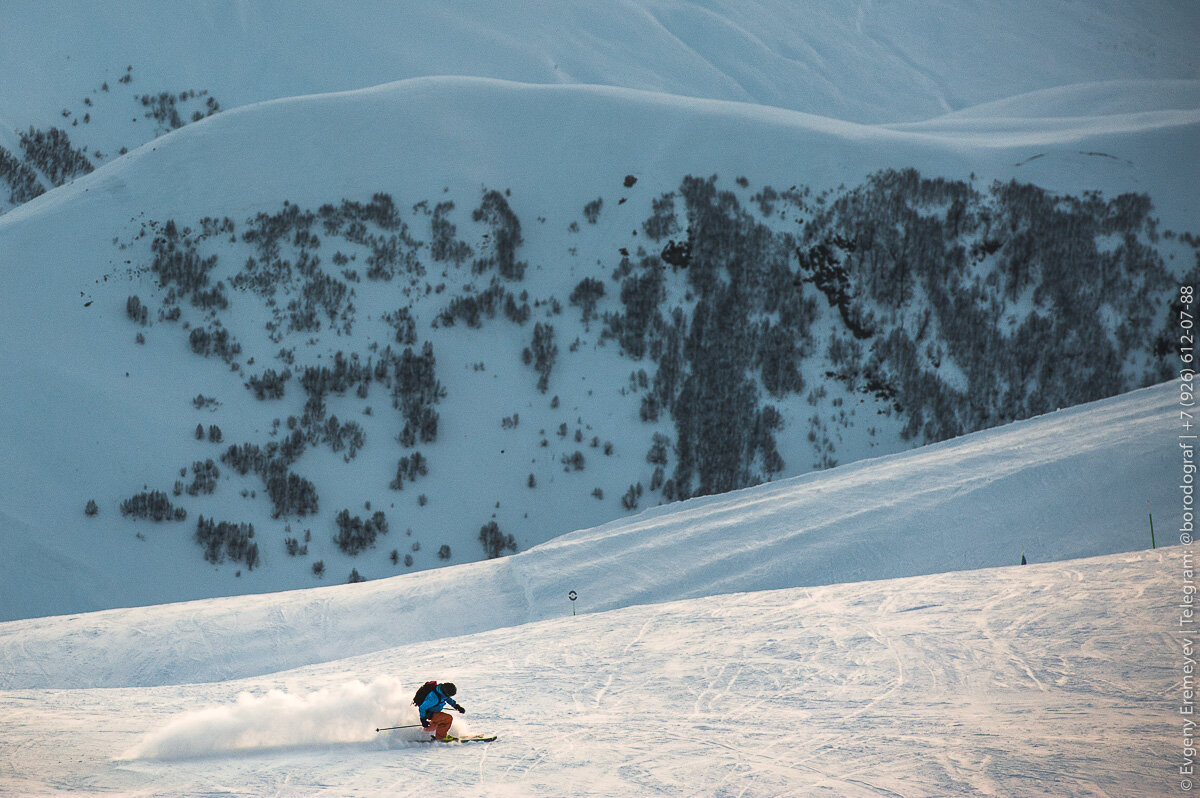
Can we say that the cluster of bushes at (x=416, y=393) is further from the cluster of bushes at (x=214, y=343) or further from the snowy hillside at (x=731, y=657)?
the snowy hillside at (x=731, y=657)

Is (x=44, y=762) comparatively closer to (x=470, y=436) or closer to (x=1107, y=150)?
(x=470, y=436)

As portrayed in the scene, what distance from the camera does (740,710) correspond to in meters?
7.23

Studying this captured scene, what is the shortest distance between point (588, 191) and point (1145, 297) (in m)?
16.2

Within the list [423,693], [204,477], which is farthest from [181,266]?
[423,693]

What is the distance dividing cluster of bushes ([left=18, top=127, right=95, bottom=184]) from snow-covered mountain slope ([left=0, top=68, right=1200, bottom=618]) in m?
12.4

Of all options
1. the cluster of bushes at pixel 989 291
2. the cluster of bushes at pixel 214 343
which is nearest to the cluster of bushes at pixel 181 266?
the cluster of bushes at pixel 214 343

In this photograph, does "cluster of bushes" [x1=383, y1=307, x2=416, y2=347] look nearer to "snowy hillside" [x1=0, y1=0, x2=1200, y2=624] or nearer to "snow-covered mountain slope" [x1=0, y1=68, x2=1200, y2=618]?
"snowy hillside" [x1=0, y1=0, x2=1200, y2=624]

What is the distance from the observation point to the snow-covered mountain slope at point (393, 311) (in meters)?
19.1

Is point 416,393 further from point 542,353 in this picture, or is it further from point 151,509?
point 151,509

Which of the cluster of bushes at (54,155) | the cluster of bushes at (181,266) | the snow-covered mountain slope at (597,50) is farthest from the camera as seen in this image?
the snow-covered mountain slope at (597,50)

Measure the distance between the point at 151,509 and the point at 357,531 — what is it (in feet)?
14.6

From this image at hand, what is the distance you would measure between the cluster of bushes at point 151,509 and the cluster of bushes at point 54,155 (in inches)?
968

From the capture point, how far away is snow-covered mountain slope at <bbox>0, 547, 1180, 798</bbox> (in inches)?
220

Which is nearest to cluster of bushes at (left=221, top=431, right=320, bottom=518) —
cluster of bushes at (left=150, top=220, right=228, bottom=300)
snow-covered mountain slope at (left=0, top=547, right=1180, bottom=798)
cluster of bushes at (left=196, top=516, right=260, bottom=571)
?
cluster of bushes at (left=196, top=516, right=260, bottom=571)
